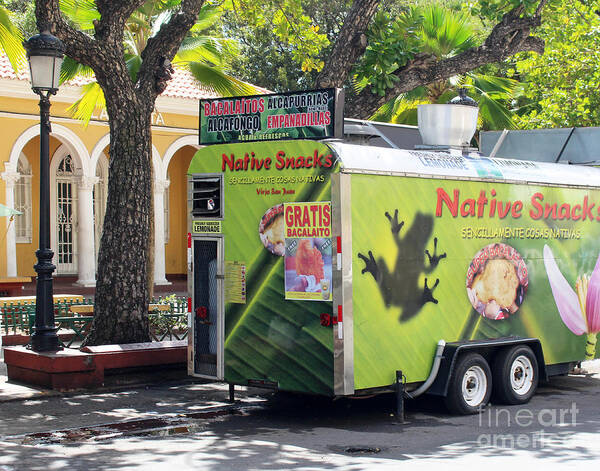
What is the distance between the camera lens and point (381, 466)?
24.0 ft

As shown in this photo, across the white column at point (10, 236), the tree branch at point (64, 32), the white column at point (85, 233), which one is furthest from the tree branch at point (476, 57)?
the white column at point (85, 233)

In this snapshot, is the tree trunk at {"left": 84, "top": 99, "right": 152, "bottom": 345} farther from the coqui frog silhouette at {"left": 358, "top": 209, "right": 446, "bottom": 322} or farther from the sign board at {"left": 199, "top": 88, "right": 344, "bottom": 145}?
the coqui frog silhouette at {"left": 358, "top": 209, "right": 446, "bottom": 322}

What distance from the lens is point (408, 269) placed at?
9281 mm

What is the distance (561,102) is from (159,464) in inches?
604

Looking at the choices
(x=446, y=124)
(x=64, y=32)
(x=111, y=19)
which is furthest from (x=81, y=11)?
(x=446, y=124)

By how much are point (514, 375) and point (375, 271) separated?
2.40m

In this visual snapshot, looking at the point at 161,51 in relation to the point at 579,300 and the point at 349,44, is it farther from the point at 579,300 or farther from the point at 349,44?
the point at 579,300

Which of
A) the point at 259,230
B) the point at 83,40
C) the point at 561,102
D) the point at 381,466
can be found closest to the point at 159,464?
the point at 381,466

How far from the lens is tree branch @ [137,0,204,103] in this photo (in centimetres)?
1288

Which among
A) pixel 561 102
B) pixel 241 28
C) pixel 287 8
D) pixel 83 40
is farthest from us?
pixel 241 28

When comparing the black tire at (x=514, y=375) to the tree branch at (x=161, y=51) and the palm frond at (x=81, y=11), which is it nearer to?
the tree branch at (x=161, y=51)

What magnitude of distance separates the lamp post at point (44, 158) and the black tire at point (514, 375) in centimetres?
539

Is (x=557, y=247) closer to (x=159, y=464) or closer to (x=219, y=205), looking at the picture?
(x=219, y=205)

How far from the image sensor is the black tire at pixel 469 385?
31.0 ft
